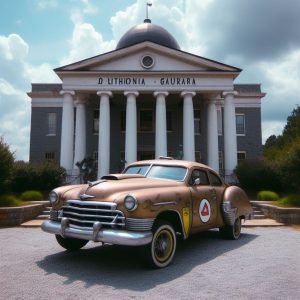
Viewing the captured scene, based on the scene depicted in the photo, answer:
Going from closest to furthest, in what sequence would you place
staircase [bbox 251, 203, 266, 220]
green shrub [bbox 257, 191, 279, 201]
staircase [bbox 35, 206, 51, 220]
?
staircase [bbox 35, 206, 51, 220] < staircase [bbox 251, 203, 266, 220] < green shrub [bbox 257, 191, 279, 201]

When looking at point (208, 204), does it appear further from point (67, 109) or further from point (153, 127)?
point (153, 127)

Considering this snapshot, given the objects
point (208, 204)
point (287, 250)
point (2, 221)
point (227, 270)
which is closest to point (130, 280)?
point (227, 270)

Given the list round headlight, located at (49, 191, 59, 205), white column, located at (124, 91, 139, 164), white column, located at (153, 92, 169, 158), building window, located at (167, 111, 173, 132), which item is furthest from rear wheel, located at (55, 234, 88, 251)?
building window, located at (167, 111, 173, 132)

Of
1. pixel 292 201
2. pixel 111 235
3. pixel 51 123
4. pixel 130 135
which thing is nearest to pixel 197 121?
pixel 130 135

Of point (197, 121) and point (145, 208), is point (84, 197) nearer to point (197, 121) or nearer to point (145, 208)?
point (145, 208)

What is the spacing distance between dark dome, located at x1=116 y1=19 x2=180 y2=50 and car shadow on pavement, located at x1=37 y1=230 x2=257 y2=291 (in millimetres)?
23640

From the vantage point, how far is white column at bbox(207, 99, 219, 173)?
2512 centimetres

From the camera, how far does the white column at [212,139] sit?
989 inches

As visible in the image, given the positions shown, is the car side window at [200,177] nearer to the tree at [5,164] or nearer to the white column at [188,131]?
the tree at [5,164]

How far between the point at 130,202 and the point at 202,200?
2.25 metres

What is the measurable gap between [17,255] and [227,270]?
4268 millimetres

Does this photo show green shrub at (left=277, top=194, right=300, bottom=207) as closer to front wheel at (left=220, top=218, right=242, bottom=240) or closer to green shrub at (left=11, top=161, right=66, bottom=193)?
front wheel at (left=220, top=218, right=242, bottom=240)

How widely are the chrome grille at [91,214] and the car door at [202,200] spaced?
1.98 metres

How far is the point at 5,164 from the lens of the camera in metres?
14.1
